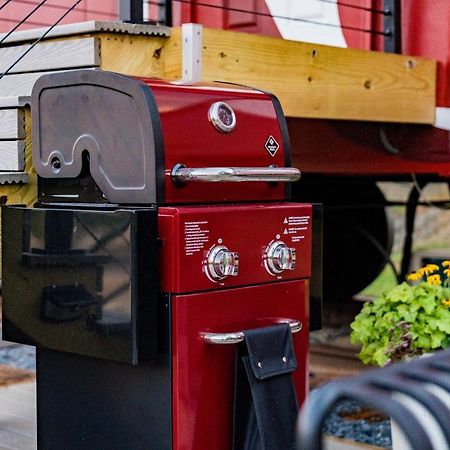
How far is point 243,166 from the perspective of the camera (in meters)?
2.85

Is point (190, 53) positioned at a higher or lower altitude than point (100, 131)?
higher

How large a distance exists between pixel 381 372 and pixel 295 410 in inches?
51.9

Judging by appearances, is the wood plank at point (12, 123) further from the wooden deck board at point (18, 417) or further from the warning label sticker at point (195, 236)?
the wooden deck board at point (18, 417)

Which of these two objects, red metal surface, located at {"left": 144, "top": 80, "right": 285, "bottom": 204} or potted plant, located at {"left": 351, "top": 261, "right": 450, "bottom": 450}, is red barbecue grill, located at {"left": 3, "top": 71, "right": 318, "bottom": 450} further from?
potted plant, located at {"left": 351, "top": 261, "right": 450, "bottom": 450}

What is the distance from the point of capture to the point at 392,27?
15.2 ft

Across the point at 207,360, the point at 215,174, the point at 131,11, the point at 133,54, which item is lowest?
the point at 207,360

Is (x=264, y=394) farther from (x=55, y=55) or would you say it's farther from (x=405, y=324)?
(x=55, y=55)

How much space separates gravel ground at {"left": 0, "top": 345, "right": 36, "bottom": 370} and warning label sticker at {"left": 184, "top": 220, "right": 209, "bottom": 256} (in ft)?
9.02

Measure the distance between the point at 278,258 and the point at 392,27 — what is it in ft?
7.29

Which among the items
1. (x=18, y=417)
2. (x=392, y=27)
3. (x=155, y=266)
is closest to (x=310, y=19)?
(x=392, y=27)

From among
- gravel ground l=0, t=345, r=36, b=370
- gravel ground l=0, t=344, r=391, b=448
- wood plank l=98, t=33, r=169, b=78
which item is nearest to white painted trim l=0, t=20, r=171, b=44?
wood plank l=98, t=33, r=169, b=78

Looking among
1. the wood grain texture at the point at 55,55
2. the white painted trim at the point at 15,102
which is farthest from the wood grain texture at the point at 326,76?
the white painted trim at the point at 15,102

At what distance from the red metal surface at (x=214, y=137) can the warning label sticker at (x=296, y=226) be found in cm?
13

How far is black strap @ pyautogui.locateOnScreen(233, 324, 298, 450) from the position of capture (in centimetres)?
262
